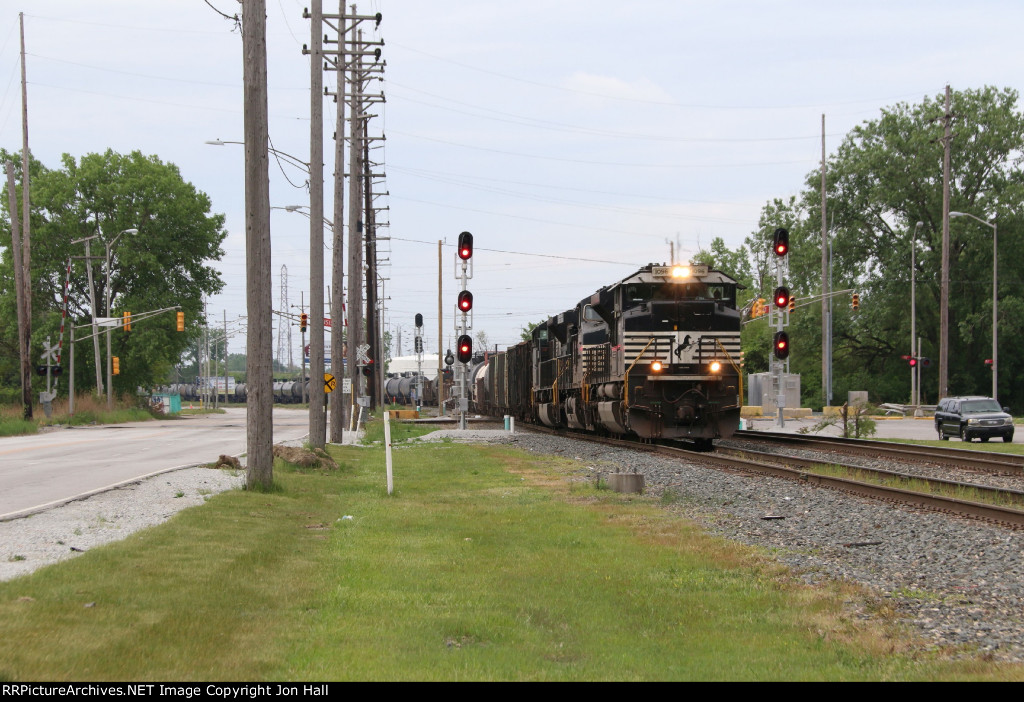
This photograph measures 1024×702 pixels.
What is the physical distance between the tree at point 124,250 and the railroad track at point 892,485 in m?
47.6

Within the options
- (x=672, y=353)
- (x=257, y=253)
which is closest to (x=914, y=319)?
(x=672, y=353)

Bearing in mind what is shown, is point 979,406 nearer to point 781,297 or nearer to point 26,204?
point 781,297

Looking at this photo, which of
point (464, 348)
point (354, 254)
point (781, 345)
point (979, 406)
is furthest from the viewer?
point (354, 254)

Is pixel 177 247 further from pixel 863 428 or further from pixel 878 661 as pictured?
pixel 878 661

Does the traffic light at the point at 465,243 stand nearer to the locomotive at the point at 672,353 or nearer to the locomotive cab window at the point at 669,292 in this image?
the locomotive at the point at 672,353

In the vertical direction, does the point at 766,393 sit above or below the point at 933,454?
above

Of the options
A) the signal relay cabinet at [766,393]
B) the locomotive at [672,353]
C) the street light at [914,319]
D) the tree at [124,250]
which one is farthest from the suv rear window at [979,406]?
the tree at [124,250]

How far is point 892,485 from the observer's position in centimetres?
1645

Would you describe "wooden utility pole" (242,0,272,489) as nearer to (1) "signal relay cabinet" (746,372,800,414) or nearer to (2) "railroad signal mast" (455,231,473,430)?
(2) "railroad signal mast" (455,231,473,430)

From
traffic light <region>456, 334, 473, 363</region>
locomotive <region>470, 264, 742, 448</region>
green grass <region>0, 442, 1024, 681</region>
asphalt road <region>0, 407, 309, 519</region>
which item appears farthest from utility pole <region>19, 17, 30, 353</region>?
green grass <region>0, 442, 1024, 681</region>

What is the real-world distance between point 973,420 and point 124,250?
50.3 meters

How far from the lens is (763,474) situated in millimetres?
18516

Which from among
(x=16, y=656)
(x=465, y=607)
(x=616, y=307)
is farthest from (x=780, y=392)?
(x=16, y=656)

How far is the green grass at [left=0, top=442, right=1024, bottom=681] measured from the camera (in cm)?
596
